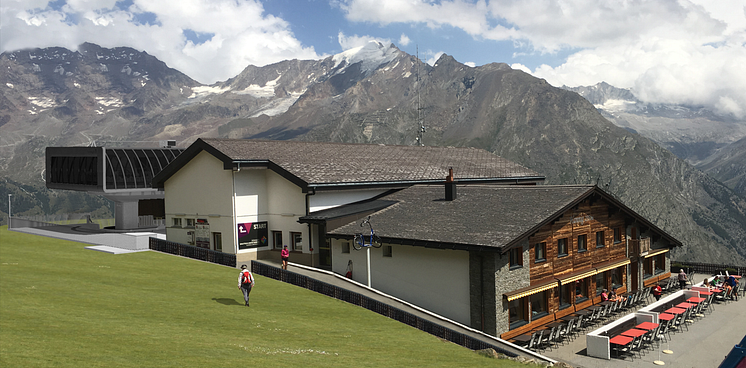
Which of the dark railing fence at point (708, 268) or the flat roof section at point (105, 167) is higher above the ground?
the flat roof section at point (105, 167)

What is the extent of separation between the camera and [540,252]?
24.5m

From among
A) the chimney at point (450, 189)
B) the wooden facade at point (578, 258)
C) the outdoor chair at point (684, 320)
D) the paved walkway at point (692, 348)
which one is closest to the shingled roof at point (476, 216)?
the chimney at point (450, 189)

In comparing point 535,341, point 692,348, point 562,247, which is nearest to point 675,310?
point 692,348

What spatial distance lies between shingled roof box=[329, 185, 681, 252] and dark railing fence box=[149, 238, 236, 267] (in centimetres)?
664

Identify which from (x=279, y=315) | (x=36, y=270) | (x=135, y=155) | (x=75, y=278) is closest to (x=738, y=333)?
(x=279, y=315)

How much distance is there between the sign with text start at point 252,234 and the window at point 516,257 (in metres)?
16.1

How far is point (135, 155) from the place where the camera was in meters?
49.3

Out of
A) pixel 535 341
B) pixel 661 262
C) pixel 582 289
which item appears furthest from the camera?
pixel 661 262

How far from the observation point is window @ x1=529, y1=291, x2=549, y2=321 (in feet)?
80.0

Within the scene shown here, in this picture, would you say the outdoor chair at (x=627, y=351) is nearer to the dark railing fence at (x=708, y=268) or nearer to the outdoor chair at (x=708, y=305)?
the outdoor chair at (x=708, y=305)

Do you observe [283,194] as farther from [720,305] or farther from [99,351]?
[720,305]

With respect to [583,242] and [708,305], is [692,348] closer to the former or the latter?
[583,242]

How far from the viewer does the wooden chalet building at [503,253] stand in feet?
72.7

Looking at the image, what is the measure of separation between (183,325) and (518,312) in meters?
14.0
